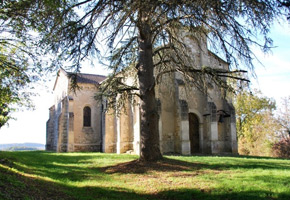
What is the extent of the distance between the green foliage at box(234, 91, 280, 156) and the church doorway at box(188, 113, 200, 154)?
4.45 meters

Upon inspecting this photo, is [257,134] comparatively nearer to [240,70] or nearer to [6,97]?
[240,70]

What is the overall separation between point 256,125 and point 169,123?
56.6 ft

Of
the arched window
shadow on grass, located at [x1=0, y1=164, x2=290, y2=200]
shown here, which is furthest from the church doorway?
shadow on grass, located at [x1=0, y1=164, x2=290, y2=200]

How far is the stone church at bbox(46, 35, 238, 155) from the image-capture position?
19844 millimetres

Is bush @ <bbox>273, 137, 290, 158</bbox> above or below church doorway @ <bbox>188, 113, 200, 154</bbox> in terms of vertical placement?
below

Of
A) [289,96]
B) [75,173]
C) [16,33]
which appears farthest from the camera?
[289,96]

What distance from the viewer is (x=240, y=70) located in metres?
9.14

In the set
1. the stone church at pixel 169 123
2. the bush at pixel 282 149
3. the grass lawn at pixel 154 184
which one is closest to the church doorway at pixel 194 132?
the stone church at pixel 169 123

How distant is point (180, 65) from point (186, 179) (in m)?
5.51

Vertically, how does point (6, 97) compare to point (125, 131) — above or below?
above

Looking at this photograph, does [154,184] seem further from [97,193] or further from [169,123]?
[169,123]

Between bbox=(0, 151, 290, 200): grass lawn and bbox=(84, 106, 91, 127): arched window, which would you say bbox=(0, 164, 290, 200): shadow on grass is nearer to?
bbox=(0, 151, 290, 200): grass lawn

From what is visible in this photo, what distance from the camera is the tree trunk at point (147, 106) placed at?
11180mm

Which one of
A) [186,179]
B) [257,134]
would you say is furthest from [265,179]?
[257,134]
